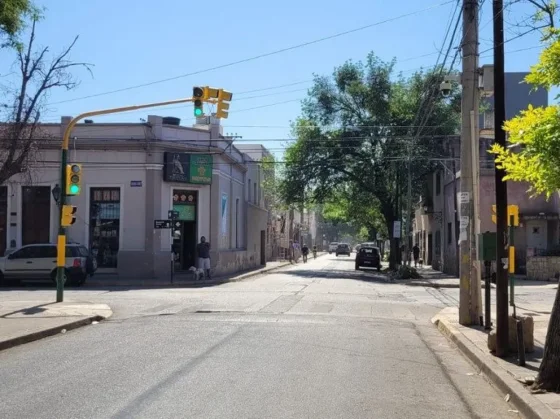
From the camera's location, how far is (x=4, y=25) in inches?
458

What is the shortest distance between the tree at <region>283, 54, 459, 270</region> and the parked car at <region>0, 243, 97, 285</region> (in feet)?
57.8

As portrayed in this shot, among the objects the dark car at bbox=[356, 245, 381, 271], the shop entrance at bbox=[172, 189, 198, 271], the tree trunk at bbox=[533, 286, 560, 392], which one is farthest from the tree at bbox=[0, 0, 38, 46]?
the dark car at bbox=[356, 245, 381, 271]

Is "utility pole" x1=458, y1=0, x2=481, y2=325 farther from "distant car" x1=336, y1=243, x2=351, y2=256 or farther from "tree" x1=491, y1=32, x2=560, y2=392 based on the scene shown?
"distant car" x1=336, y1=243, x2=351, y2=256

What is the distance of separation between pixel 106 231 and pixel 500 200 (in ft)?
81.5

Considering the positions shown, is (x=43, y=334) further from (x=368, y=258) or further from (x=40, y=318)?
(x=368, y=258)

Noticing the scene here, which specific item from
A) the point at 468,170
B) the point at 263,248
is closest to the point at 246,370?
the point at 468,170

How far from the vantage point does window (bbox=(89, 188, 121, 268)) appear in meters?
31.0

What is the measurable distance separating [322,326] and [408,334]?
6.17 feet

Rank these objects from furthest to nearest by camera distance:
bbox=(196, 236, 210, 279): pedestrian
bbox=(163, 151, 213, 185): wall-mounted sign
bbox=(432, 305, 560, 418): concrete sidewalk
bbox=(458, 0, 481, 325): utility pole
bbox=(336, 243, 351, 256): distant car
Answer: bbox=(336, 243, 351, 256): distant car < bbox=(163, 151, 213, 185): wall-mounted sign < bbox=(196, 236, 210, 279): pedestrian < bbox=(458, 0, 481, 325): utility pole < bbox=(432, 305, 560, 418): concrete sidewalk

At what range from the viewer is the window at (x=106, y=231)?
31016 mm

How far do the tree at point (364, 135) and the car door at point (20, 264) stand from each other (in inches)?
734

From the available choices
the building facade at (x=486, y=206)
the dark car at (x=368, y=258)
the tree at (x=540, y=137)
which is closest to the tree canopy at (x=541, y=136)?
the tree at (x=540, y=137)

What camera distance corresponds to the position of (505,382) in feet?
25.9

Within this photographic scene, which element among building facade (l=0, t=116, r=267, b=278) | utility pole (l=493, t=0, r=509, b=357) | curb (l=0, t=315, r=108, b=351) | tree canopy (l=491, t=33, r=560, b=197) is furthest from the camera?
building facade (l=0, t=116, r=267, b=278)
